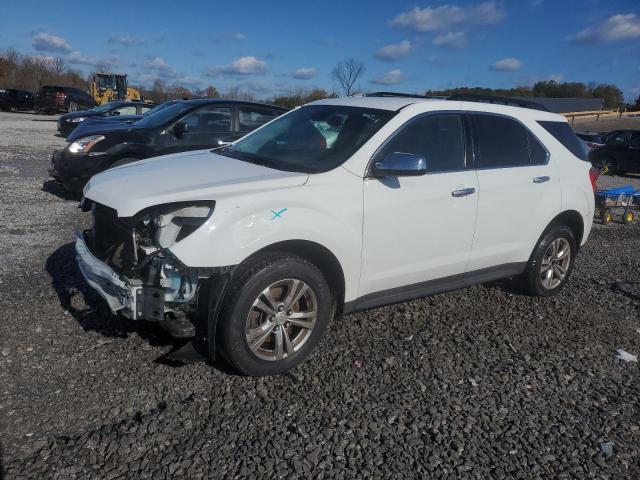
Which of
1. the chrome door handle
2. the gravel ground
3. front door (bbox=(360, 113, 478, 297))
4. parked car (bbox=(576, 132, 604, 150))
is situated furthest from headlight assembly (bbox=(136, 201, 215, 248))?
parked car (bbox=(576, 132, 604, 150))

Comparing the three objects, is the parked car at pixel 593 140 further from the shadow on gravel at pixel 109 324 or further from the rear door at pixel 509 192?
the shadow on gravel at pixel 109 324

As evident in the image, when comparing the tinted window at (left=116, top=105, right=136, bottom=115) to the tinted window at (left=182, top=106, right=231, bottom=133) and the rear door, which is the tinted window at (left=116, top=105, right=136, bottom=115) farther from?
the rear door

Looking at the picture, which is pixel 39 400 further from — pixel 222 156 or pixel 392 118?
pixel 392 118

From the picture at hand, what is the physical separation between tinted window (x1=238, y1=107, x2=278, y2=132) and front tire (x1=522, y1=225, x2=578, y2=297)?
5014 millimetres

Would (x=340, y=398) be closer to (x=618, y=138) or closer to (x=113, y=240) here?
(x=113, y=240)

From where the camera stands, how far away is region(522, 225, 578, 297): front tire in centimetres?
502

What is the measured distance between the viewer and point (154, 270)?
3088 mm

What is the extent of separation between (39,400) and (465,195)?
330 cm

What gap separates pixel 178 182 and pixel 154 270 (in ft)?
2.19

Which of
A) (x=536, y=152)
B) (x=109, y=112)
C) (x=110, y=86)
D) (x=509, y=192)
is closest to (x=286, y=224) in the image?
(x=509, y=192)

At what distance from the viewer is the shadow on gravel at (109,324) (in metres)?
3.31

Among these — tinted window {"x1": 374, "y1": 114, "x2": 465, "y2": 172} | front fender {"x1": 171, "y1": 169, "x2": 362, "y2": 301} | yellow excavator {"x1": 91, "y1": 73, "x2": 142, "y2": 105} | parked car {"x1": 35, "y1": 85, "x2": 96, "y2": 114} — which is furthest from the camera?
yellow excavator {"x1": 91, "y1": 73, "x2": 142, "y2": 105}

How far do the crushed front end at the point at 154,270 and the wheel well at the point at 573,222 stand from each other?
11.6 ft

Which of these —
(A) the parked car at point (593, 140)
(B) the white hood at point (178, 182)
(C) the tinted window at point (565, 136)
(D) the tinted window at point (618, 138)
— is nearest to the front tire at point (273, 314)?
→ (B) the white hood at point (178, 182)
